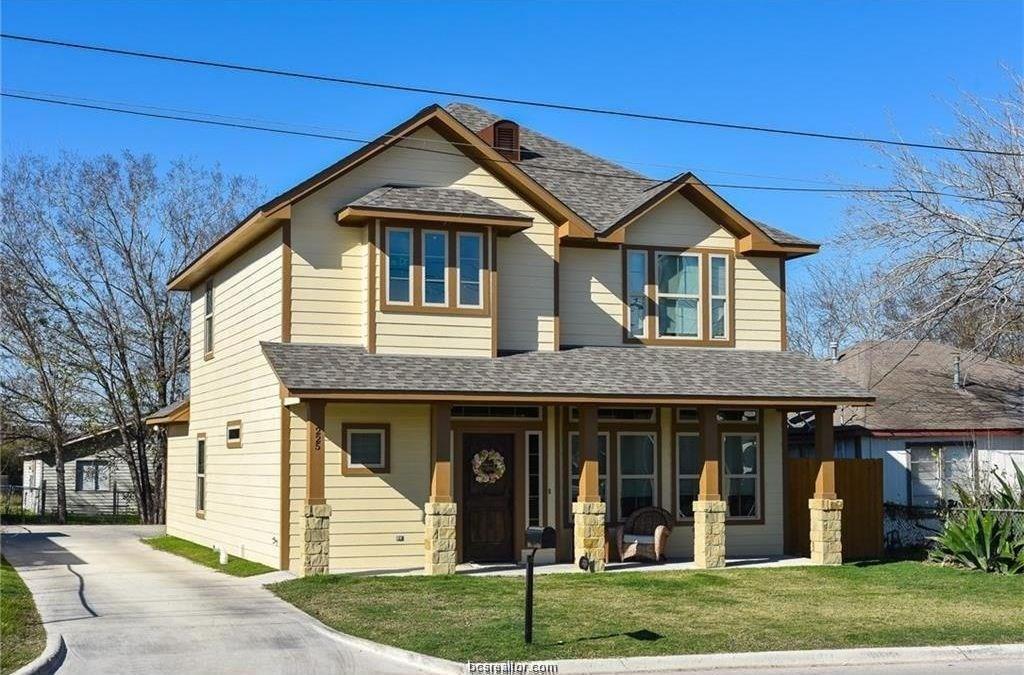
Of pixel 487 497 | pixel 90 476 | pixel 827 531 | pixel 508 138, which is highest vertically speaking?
pixel 508 138

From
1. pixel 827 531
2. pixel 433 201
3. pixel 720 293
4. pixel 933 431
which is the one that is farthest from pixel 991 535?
pixel 433 201

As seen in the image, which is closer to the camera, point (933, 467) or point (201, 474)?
point (933, 467)

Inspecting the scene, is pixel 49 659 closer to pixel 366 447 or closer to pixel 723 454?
Result: pixel 366 447

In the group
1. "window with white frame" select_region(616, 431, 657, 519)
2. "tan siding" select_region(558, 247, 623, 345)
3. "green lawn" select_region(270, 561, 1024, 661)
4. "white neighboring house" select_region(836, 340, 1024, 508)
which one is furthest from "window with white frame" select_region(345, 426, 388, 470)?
"white neighboring house" select_region(836, 340, 1024, 508)

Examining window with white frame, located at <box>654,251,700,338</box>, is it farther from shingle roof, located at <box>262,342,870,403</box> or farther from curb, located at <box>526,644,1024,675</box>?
curb, located at <box>526,644,1024,675</box>

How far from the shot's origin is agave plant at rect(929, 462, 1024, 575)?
20.6 m

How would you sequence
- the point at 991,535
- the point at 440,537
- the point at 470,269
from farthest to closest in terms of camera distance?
the point at 470,269 < the point at 991,535 < the point at 440,537

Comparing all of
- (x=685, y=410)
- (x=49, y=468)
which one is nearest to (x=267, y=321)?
(x=685, y=410)

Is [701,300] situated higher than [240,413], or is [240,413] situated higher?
[701,300]

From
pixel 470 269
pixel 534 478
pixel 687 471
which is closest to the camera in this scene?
pixel 470 269

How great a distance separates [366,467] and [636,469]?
5339 millimetres

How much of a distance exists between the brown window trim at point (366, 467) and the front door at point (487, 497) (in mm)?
1453

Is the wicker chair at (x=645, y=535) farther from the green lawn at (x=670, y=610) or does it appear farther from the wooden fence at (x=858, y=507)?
the wooden fence at (x=858, y=507)

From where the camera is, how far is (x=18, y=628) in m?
13.9
